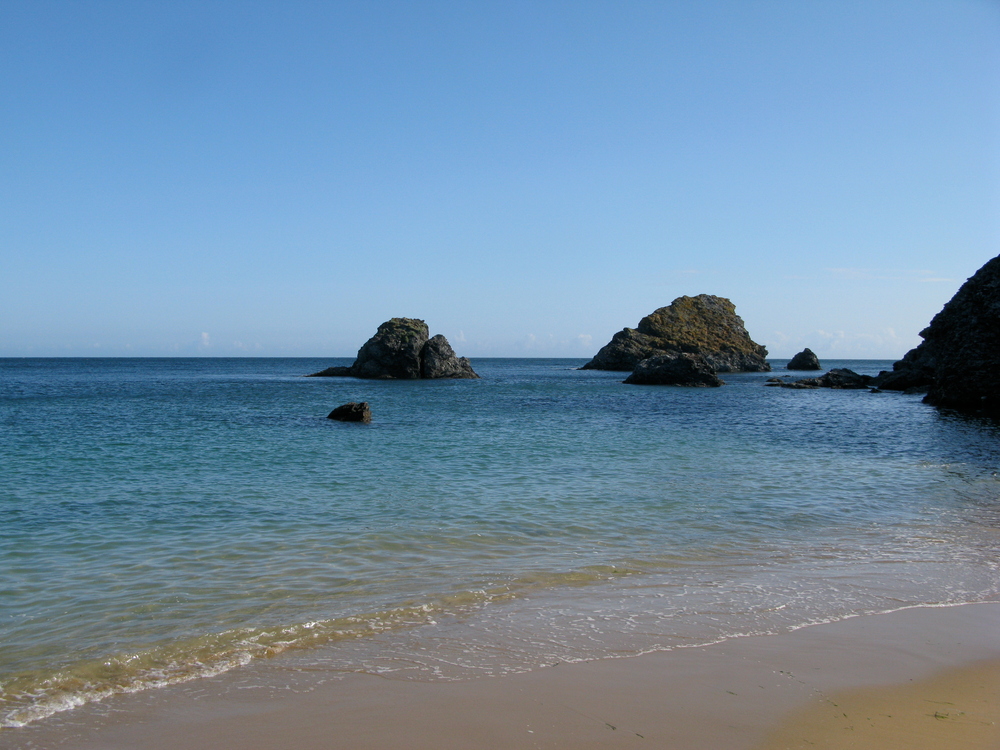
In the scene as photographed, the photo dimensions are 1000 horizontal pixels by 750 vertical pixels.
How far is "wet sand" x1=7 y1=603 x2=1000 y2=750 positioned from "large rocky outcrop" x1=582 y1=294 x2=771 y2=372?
316ft

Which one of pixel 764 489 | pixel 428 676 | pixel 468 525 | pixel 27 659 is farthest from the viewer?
pixel 764 489

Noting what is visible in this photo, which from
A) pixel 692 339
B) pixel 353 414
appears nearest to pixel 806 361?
pixel 692 339

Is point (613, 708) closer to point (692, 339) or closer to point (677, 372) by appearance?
point (677, 372)

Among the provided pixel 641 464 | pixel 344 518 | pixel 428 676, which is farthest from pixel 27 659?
pixel 641 464

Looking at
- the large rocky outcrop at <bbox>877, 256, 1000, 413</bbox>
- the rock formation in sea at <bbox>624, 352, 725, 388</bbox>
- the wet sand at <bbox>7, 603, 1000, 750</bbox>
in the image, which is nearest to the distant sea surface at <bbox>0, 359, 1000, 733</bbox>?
the wet sand at <bbox>7, 603, 1000, 750</bbox>

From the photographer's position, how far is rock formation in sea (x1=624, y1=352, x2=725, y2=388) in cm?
6203

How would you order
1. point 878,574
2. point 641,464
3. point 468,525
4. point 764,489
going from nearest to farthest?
point 878,574 → point 468,525 → point 764,489 → point 641,464

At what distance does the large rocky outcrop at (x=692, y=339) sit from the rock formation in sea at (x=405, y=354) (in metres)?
40.3

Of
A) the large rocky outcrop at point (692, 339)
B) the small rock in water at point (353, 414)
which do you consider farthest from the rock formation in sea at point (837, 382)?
the small rock in water at point (353, 414)

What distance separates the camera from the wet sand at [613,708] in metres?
4.64

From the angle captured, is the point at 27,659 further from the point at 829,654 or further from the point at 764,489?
the point at 764,489

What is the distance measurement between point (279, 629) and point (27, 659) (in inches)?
85.7

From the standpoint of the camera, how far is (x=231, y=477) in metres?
16.3

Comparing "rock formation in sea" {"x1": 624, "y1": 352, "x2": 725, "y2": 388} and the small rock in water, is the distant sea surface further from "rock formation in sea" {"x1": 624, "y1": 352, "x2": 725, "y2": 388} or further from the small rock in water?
"rock formation in sea" {"x1": 624, "y1": 352, "x2": 725, "y2": 388}
